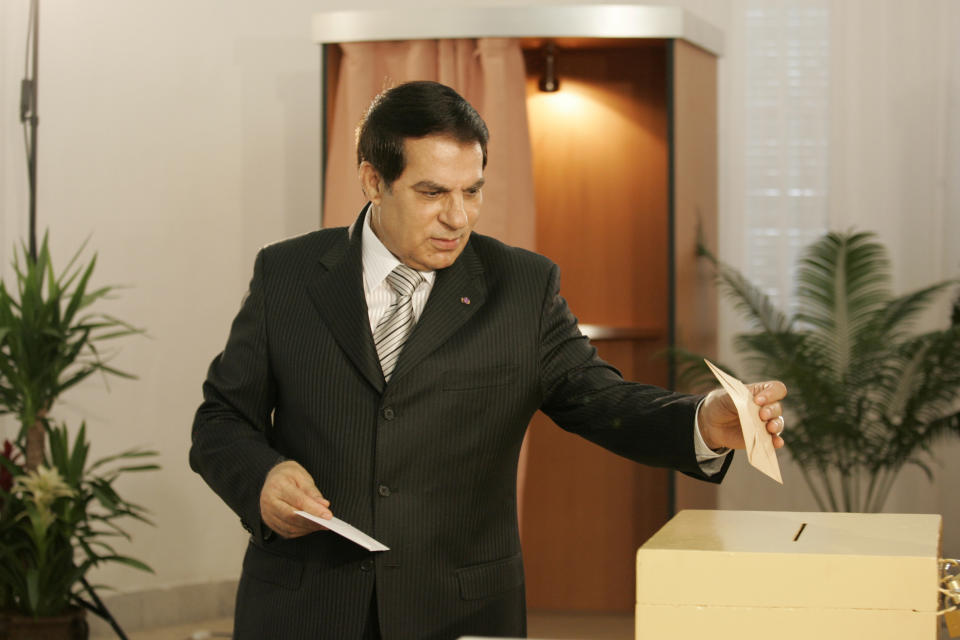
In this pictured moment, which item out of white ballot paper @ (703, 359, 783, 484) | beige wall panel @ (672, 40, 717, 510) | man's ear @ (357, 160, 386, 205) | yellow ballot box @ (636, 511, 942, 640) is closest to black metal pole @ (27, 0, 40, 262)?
beige wall panel @ (672, 40, 717, 510)

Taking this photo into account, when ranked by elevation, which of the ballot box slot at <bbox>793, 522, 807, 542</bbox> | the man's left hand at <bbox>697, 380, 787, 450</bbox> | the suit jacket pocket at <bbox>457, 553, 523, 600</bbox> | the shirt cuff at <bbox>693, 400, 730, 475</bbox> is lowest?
the suit jacket pocket at <bbox>457, 553, 523, 600</bbox>

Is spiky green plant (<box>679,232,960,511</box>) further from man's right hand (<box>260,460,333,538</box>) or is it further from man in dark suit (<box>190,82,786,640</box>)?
man's right hand (<box>260,460,333,538</box>)

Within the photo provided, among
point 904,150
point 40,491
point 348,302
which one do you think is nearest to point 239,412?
point 348,302

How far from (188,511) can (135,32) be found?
199cm

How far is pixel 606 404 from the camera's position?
5.60 ft

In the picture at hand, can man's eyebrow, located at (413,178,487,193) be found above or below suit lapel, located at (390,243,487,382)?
above

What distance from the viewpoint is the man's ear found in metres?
1.73

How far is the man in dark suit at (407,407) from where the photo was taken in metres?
1.62

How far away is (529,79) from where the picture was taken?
4.36m

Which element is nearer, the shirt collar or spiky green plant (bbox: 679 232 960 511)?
the shirt collar

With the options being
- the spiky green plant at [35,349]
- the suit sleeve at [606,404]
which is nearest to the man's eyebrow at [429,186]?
the suit sleeve at [606,404]

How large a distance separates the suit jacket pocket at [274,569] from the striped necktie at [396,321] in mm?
320

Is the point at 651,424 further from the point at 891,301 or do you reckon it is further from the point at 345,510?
the point at 891,301

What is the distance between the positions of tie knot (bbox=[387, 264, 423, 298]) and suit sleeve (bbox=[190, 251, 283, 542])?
0.21 meters
